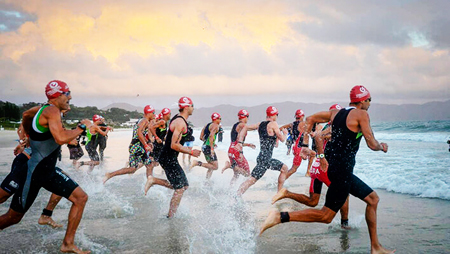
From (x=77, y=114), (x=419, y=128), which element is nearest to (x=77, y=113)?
(x=77, y=114)

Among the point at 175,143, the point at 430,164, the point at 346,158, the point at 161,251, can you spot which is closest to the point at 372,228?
the point at 346,158

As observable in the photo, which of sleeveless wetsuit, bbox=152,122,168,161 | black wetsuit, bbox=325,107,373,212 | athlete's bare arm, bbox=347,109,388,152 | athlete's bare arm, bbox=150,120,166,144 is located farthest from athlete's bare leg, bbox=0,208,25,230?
sleeveless wetsuit, bbox=152,122,168,161

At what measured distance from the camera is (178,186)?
567 centimetres

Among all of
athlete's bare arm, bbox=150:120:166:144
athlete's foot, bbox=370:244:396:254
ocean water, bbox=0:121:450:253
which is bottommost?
ocean water, bbox=0:121:450:253

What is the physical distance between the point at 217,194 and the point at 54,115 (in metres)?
5.00

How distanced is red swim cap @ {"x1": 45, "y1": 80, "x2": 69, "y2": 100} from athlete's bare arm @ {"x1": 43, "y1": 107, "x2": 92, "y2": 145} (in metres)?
0.25

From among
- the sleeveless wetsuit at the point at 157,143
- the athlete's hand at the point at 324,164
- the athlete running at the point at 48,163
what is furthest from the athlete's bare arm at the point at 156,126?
the athlete's hand at the point at 324,164

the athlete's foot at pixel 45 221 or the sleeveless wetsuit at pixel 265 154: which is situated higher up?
the sleeveless wetsuit at pixel 265 154

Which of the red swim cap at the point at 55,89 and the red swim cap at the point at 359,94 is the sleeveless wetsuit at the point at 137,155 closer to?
the red swim cap at the point at 55,89

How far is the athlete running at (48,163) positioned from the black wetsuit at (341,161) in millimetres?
3070

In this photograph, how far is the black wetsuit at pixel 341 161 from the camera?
4023mm

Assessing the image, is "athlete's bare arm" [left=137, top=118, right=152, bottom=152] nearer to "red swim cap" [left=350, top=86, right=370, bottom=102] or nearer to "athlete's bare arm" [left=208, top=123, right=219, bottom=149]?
"athlete's bare arm" [left=208, top=123, right=219, bottom=149]

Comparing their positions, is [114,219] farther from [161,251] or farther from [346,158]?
[346,158]

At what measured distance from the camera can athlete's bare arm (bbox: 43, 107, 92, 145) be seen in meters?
3.76
